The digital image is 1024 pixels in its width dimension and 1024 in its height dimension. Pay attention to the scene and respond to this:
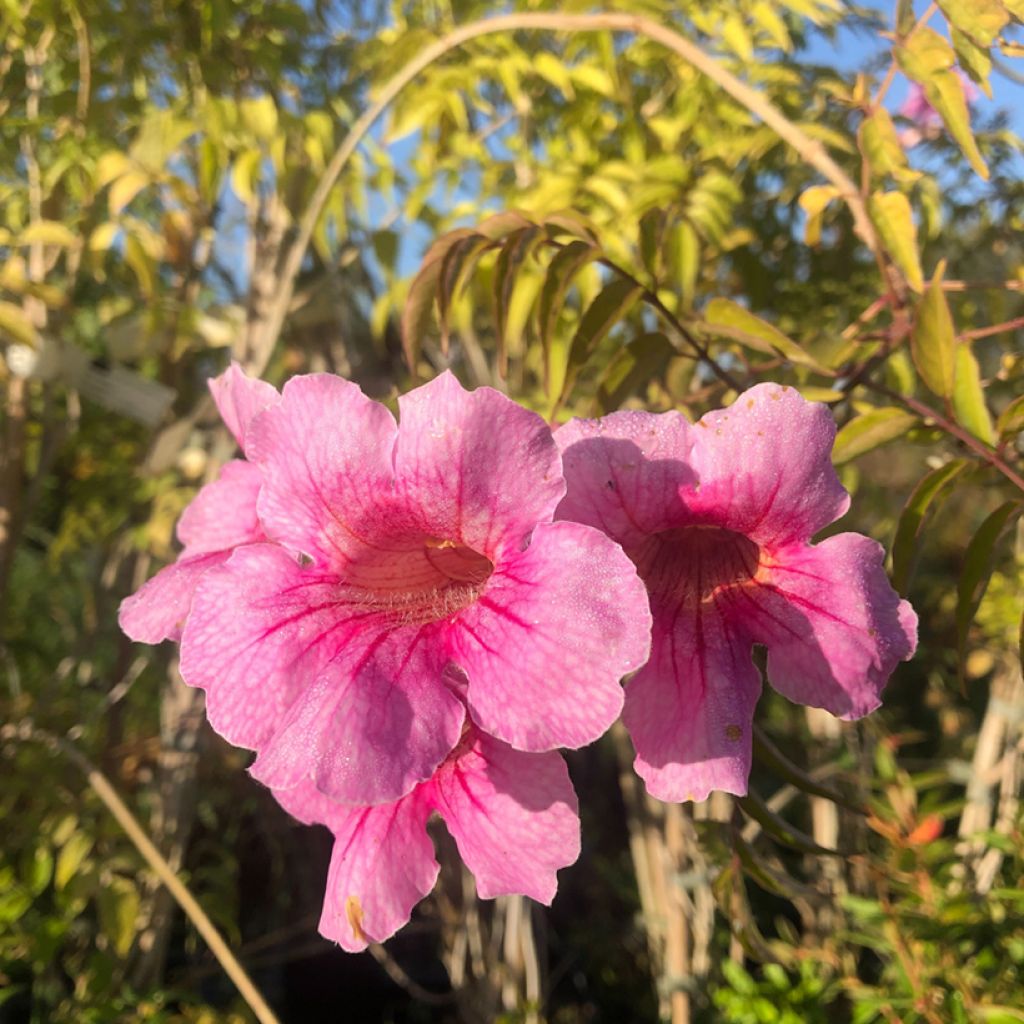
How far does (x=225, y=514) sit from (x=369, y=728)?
26 cm

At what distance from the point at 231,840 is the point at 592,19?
6.73 ft

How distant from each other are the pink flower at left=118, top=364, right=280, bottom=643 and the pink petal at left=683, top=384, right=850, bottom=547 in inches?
10.1

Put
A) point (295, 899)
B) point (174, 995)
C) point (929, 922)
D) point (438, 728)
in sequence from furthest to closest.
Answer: point (295, 899) → point (174, 995) → point (929, 922) → point (438, 728)

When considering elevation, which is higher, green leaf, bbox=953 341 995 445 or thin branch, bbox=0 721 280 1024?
green leaf, bbox=953 341 995 445

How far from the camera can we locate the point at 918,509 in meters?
0.56

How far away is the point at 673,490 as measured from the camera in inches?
17.8

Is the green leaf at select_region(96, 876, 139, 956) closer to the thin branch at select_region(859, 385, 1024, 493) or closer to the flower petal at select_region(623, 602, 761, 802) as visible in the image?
the flower petal at select_region(623, 602, 761, 802)

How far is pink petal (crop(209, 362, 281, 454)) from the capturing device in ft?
1.70

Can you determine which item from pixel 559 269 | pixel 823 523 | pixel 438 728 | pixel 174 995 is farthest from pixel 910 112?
pixel 174 995

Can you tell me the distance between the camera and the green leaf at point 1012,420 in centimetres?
54

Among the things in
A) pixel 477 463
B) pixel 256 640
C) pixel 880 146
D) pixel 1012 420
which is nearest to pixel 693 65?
pixel 880 146

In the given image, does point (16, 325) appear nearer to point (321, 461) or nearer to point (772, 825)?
point (321, 461)

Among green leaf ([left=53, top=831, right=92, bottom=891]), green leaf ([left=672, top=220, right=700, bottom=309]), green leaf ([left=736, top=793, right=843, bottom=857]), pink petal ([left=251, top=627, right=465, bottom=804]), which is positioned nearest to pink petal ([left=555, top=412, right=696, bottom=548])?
pink petal ([left=251, top=627, right=465, bottom=804])

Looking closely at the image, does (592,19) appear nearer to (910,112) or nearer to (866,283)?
(866,283)
